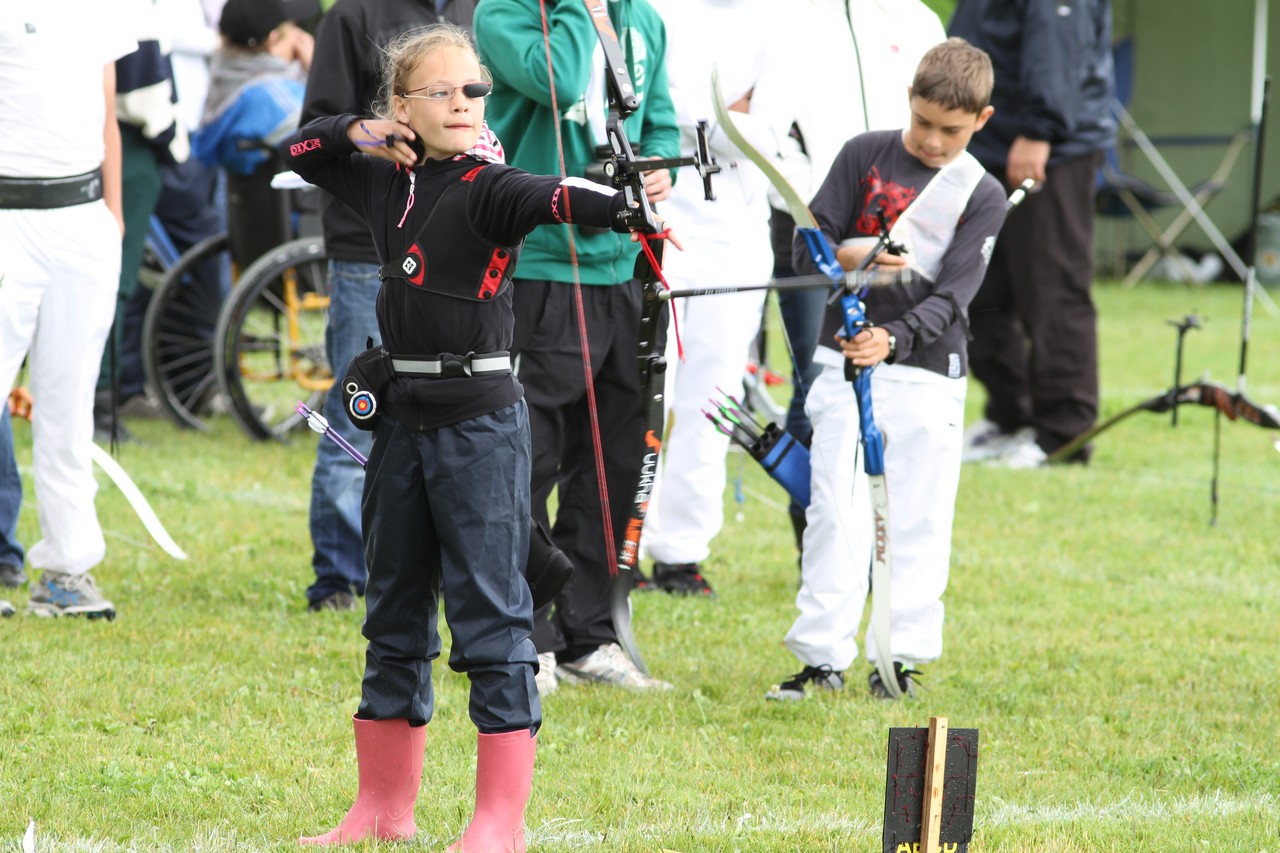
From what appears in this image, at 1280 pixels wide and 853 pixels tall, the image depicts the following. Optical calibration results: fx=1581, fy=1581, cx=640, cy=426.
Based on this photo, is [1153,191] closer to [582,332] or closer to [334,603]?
[334,603]

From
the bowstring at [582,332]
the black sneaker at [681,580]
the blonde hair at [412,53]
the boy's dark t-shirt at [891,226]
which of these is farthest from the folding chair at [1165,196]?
the blonde hair at [412,53]

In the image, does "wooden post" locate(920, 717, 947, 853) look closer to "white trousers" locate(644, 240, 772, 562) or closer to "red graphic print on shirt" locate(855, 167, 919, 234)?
"red graphic print on shirt" locate(855, 167, 919, 234)

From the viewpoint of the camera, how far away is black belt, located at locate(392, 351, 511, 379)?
298 centimetres

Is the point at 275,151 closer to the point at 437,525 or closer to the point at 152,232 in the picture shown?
the point at 152,232

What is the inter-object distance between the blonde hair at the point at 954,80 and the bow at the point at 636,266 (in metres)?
0.84

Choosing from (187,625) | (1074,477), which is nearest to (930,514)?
(187,625)

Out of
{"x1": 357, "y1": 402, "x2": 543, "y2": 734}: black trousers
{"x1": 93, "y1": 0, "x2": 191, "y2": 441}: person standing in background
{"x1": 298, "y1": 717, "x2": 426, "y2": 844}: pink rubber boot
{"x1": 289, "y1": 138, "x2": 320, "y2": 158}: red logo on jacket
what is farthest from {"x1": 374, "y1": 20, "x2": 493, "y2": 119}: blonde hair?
{"x1": 93, "y1": 0, "x2": 191, "y2": 441}: person standing in background

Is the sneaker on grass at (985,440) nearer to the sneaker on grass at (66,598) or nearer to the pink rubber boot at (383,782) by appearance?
the sneaker on grass at (66,598)

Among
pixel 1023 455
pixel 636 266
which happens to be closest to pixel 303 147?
pixel 636 266

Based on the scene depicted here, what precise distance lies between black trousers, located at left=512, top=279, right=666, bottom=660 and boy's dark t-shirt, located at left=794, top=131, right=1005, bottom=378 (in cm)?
54

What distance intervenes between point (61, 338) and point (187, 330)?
3.70 metres

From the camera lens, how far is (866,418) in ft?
13.5

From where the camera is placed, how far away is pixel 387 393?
3.04 meters

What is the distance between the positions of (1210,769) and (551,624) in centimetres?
172
